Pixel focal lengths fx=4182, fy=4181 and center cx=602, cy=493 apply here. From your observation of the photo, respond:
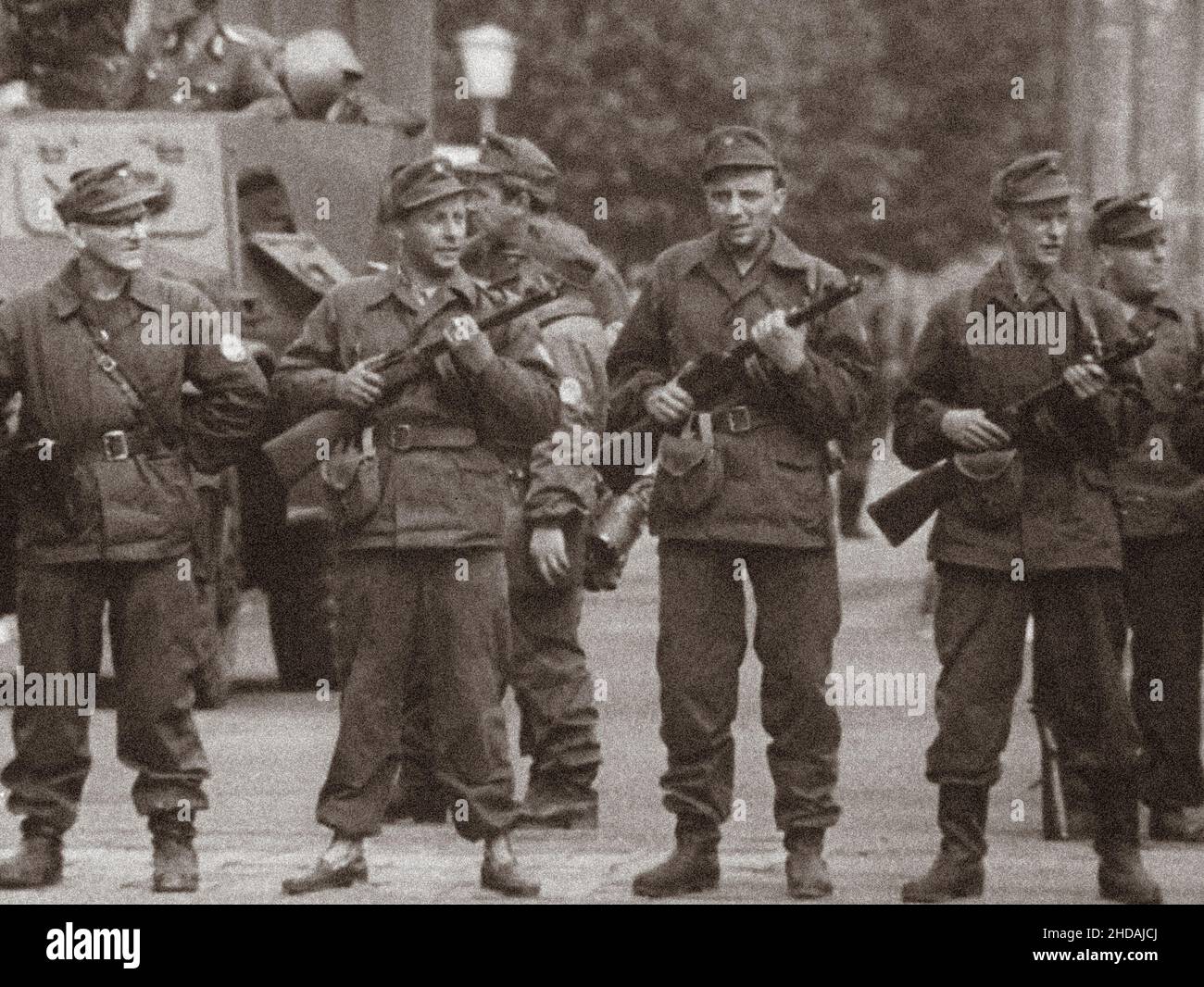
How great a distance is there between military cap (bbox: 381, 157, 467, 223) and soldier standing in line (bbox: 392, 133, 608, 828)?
1.11 m

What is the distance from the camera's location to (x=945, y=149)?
68.4 m

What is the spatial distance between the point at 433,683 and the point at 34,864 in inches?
49.3

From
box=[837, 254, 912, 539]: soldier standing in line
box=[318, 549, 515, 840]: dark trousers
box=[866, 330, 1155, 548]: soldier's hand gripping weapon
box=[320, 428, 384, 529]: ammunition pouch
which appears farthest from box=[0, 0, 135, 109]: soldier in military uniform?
box=[866, 330, 1155, 548]: soldier's hand gripping weapon

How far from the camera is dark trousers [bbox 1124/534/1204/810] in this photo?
1328 centimetres

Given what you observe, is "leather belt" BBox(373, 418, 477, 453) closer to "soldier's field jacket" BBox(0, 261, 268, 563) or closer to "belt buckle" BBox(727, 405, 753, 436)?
"soldier's field jacket" BBox(0, 261, 268, 563)

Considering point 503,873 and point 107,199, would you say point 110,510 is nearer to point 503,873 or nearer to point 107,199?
point 107,199

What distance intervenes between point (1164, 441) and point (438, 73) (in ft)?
137

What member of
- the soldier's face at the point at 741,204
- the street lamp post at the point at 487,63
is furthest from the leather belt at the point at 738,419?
the street lamp post at the point at 487,63

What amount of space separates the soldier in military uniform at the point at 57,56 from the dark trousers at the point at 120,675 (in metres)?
8.08

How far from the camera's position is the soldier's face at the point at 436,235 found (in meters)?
12.0

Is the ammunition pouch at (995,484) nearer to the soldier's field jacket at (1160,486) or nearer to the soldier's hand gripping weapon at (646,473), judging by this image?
the soldier's hand gripping weapon at (646,473)

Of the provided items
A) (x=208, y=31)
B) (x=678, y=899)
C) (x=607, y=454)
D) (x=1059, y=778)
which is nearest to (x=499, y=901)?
(x=678, y=899)

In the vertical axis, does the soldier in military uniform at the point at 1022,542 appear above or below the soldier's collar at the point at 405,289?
below

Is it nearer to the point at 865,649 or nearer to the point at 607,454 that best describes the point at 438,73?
the point at 865,649
